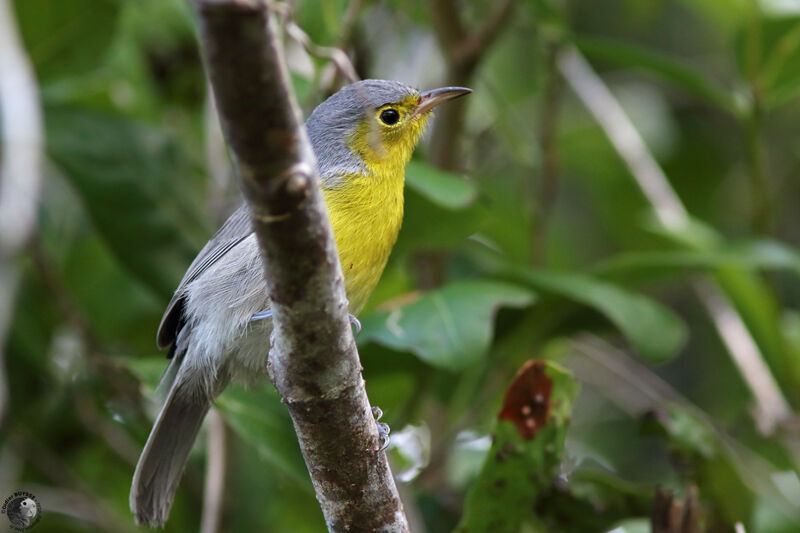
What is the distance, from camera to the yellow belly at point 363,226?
3.24 m

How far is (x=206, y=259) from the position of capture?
3.49 metres

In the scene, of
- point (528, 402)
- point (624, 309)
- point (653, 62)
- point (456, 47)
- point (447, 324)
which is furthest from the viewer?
point (456, 47)

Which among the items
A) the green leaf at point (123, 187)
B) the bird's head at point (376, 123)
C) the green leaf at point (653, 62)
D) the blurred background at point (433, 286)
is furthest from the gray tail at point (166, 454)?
the green leaf at point (653, 62)

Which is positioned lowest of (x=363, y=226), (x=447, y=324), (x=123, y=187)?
(x=447, y=324)

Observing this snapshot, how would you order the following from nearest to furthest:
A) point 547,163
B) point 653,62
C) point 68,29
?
1. point 653,62
2. point 68,29
3. point 547,163

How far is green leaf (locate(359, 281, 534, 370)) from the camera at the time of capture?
3062 mm

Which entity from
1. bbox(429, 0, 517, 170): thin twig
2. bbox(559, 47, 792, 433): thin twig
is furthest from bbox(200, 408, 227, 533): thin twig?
bbox(559, 47, 792, 433): thin twig

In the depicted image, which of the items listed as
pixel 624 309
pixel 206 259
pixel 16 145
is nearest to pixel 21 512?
pixel 206 259

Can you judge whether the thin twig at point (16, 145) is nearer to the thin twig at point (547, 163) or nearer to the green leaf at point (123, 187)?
the green leaf at point (123, 187)

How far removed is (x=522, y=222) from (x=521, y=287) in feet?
4.20

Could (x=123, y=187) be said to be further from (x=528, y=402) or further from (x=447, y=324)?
(x=528, y=402)

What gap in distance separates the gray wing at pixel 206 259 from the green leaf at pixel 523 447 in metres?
1.16

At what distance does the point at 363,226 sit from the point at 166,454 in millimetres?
1125

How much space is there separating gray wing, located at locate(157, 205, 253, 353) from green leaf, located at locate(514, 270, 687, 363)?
1.05 metres
